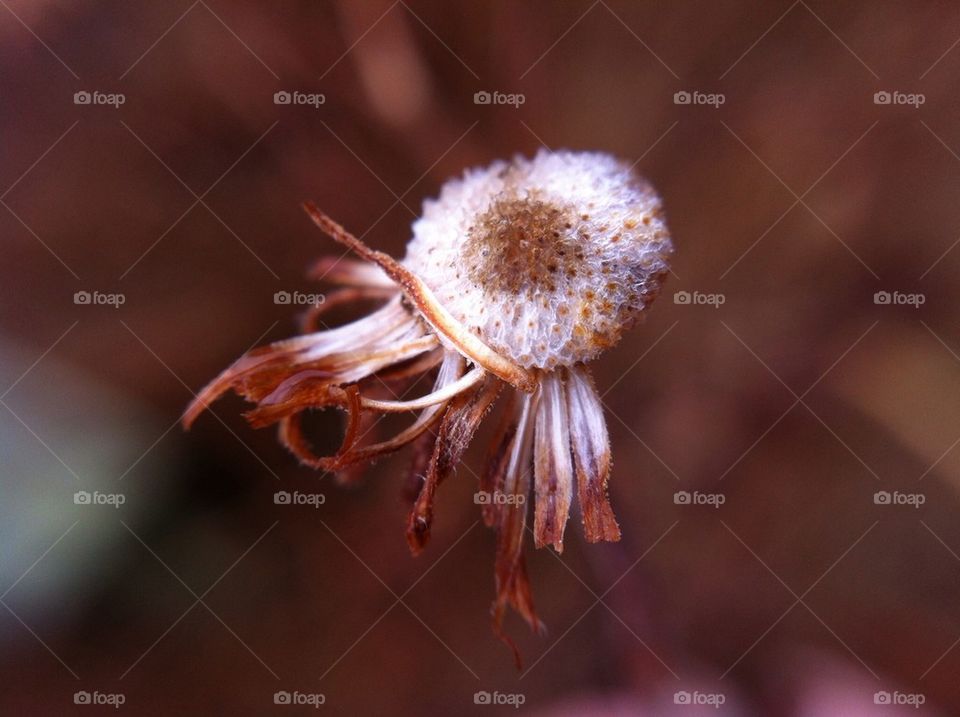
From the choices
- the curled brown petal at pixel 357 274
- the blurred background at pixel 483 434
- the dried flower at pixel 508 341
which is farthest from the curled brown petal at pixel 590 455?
the blurred background at pixel 483 434

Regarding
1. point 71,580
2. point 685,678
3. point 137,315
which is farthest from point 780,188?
point 71,580

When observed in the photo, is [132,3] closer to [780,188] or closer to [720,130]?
[720,130]

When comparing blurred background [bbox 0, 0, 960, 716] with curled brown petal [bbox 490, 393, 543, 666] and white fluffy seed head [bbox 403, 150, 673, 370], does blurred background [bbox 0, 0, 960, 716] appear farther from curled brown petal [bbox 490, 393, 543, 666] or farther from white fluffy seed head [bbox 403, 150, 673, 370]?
white fluffy seed head [bbox 403, 150, 673, 370]

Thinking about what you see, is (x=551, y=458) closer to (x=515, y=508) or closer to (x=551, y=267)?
(x=515, y=508)

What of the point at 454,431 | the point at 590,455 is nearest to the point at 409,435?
the point at 454,431

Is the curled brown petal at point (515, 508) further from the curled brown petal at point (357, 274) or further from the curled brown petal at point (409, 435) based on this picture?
the curled brown petal at point (357, 274)
